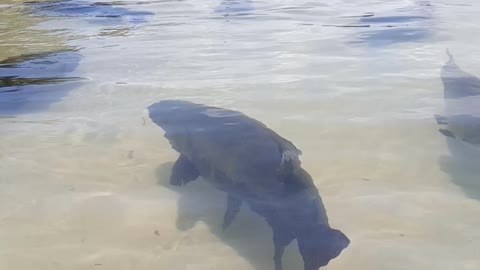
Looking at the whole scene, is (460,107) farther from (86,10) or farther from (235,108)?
(86,10)

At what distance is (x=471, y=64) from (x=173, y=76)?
10.4 ft

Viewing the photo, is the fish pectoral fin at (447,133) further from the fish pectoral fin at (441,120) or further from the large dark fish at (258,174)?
the large dark fish at (258,174)

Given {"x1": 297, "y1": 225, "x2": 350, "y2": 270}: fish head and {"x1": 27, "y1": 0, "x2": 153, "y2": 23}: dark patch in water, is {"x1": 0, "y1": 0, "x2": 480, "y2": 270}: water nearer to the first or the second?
{"x1": 297, "y1": 225, "x2": 350, "y2": 270}: fish head

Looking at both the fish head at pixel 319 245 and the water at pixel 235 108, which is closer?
the fish head at pixel 319 245

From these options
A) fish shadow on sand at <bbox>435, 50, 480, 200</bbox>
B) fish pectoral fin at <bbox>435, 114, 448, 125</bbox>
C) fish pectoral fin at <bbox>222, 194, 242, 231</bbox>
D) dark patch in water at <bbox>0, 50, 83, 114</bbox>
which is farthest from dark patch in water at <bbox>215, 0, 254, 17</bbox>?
fish pectoral fin at <bbox>222, 194, 242, 231</bbox>

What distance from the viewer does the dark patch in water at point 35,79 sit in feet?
19.1

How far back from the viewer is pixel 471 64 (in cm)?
661

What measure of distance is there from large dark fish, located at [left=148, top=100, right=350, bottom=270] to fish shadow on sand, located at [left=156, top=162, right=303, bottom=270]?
8 centimetres

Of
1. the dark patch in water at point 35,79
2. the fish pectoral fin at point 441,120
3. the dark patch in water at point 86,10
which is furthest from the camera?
the dark patch in water at point 86,10

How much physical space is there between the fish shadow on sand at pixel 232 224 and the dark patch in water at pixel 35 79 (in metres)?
2.22

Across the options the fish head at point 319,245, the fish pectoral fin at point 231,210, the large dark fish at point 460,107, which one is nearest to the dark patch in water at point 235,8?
the large dark fish at point 460,107

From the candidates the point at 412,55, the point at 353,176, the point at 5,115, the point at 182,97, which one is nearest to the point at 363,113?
the point at 353,176

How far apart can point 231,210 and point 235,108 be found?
2.07 metres

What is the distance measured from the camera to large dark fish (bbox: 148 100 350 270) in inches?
117
